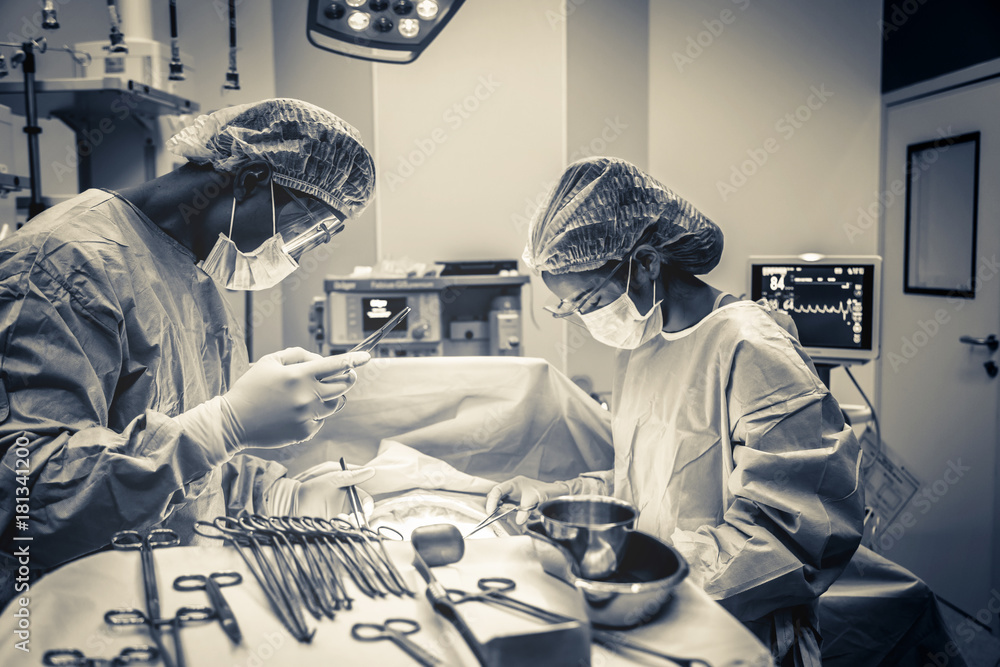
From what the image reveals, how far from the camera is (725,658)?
26.2 inches

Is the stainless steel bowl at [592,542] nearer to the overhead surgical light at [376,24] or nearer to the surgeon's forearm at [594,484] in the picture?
the surgeon's forearm at [594,484]

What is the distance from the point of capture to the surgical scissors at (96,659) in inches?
24.9

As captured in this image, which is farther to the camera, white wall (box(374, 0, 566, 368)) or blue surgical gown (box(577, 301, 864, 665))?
white wall (box(374, 0, 566, 368))

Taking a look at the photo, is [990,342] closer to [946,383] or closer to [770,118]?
[946,383]

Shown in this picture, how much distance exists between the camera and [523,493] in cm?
165

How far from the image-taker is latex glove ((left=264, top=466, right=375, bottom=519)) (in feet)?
5.28

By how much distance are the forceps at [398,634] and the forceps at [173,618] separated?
0.17 meters

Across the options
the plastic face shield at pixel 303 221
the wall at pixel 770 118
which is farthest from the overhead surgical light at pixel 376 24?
the wall at pixel 770 118

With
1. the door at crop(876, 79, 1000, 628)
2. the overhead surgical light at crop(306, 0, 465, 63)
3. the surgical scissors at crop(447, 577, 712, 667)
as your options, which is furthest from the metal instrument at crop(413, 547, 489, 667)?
the door at crop(876, 79, 1000, 628)

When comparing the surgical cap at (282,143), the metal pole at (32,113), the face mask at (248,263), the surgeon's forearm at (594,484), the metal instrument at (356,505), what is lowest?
the metal instrument at (356,505)

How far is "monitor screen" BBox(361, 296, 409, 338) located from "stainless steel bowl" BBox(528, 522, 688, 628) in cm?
186

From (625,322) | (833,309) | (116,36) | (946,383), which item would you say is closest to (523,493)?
(625,322)

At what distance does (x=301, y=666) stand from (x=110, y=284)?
82 cm

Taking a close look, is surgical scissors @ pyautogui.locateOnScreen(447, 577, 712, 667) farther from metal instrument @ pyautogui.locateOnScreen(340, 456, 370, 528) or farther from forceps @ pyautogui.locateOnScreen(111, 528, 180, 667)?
metal instrument @ pyautogui.locateOnScreen(340, 456, 370, 528)
